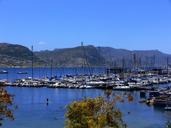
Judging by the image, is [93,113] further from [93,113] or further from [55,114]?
[55,114]

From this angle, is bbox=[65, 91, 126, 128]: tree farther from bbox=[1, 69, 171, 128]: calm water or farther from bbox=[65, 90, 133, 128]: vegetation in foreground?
bbox=[1, 69, 171, 128]: calm water

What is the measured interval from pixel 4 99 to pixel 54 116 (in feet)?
136

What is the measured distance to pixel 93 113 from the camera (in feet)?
76.6

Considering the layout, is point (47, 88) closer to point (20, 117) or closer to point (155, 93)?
point (155, 93)

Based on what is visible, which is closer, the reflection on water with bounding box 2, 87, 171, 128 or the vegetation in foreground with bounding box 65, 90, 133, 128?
the vegetation in foreground with bounding box 65, 90, 133, 128

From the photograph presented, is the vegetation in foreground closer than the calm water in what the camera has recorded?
Yes

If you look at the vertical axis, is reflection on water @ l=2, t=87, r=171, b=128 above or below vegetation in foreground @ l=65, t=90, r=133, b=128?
below

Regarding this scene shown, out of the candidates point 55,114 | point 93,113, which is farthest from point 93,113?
point 55,114

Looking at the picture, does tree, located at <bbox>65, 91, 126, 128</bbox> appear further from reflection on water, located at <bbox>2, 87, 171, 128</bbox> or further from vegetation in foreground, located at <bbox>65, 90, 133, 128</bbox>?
reflection on water, located at <bbox>2, 87, 171, 128</bbox>

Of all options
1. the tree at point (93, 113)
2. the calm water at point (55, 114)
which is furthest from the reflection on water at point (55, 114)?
the tree at point (93, 113)

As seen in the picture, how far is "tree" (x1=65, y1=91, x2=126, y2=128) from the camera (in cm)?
2270

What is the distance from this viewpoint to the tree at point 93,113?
22.7 meters

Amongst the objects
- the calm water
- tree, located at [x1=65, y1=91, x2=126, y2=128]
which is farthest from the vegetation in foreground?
the calm water

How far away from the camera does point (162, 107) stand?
65188mm
